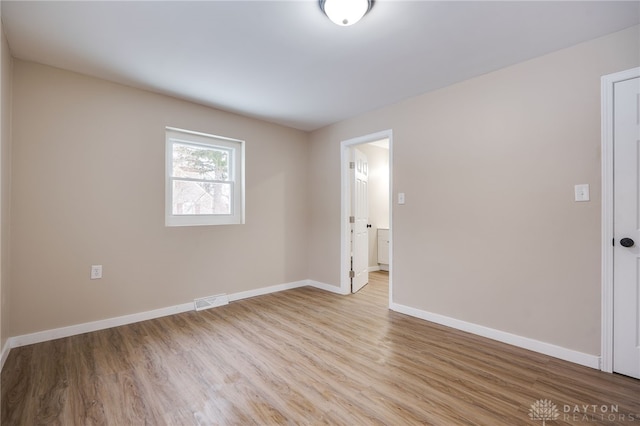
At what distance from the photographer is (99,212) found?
2.74 metres

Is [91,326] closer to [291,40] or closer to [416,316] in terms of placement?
[291,40]

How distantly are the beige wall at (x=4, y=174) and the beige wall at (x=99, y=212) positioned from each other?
0.11 meters

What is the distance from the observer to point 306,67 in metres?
2.53

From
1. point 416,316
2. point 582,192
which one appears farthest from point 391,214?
point 582,192

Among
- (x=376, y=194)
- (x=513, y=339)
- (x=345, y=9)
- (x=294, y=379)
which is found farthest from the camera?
(x=376, y=194)

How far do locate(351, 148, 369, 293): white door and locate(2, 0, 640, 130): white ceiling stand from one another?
1.42 meters

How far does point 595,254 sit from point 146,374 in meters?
3.37

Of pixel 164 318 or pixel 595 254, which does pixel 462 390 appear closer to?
pixel 595 254

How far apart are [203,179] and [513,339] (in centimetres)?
366

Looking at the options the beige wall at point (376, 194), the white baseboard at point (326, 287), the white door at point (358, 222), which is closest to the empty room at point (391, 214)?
the white baseboard at point (326, 287)

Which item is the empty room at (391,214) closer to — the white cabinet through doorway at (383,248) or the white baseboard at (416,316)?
the white baseboard at (416,316)

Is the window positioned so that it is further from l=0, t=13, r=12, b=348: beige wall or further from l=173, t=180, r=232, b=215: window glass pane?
l=0, t=13, r=12, b=348: beige wall

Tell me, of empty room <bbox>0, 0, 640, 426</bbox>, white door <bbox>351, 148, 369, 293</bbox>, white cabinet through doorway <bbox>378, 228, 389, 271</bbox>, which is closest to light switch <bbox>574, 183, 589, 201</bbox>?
empty room <bbox>0, 0, 640, 426</bbox>

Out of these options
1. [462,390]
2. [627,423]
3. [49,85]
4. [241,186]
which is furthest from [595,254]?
[49,85]
